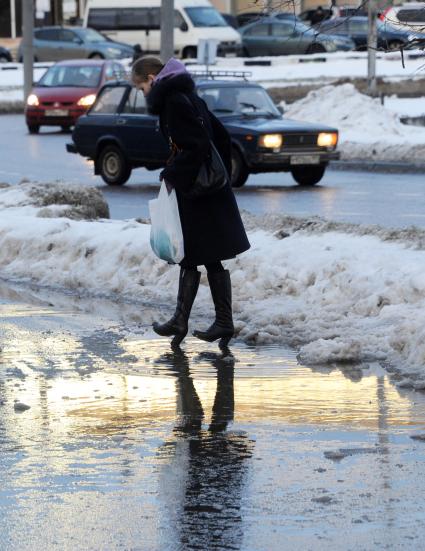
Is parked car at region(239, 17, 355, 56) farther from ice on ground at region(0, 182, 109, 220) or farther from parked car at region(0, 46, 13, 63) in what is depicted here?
ice on ground at region(0, 182, 109, 220)

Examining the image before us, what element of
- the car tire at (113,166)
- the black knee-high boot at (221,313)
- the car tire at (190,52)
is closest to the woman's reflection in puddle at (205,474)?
the black knee-high boot at (221,313)

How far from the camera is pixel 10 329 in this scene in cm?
1014

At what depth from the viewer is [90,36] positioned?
179 ft

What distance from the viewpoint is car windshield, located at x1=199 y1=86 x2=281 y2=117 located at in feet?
74.0

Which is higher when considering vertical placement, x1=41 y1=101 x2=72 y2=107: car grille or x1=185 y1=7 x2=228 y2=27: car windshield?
x1=41 y1=101 x2=72 y2=107: car grille

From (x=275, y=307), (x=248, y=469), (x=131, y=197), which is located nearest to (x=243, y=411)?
(x=248, y=469)

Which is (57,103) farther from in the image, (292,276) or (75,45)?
(292,276)

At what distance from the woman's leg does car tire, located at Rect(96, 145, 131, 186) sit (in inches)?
554

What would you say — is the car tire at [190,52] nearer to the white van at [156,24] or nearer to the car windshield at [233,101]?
the white van at [156,24]

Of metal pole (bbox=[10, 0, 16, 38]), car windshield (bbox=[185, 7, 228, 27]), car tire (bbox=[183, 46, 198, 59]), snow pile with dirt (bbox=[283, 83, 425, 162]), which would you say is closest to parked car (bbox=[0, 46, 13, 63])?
car tire (bbox=[183, 46, 198, 59])

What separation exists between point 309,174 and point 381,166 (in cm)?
317

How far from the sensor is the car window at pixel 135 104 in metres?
23.4

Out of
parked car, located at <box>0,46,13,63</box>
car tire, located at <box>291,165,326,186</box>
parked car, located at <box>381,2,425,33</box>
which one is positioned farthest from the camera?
parked car, located at <box>0,46,13,63</box>

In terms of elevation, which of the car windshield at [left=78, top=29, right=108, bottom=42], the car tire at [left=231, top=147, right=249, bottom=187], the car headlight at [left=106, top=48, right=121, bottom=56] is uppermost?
the car tire at [left=231, top=147, right=249, bottom=187]
